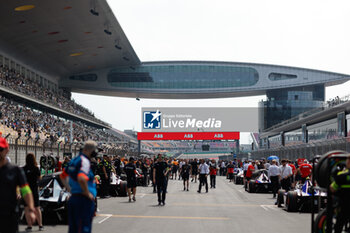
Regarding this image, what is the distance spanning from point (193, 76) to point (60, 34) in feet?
123

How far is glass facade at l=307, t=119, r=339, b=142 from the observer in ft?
149

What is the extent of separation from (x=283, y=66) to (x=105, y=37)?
134 feet

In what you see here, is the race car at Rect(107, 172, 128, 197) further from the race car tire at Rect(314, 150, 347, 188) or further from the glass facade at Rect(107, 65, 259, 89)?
the glass facade at Rect(107, 65, 259, 89)

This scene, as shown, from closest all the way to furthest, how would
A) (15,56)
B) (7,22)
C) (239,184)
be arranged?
(239,184) → (7,22) → (15,56)

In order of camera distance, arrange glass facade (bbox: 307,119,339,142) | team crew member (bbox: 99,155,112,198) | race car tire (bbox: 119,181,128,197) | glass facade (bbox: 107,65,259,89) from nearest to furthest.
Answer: team crew member (bbox: 99,155,112,198) → race car tire (bbox: 119,181,128,197) → glass facade (bbox: 307,119,339,142) → glass facade (bbox: 107,65,259,89)

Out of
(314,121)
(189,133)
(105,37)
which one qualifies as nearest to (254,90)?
(189,133)

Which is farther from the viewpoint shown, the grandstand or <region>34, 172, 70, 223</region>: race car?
the grandstand

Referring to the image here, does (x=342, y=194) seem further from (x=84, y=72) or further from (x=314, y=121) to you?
(x=84, y=72)

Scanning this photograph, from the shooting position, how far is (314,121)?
2194 inches

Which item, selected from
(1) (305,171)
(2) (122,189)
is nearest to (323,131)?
(2) (122,189)

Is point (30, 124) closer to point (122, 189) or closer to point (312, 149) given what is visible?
point (122, 189)

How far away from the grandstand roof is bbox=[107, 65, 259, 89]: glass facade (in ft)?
47.5

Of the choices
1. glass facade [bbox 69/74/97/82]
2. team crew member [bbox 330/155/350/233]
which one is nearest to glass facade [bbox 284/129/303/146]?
glass facade [bbox 69/74/97/82]

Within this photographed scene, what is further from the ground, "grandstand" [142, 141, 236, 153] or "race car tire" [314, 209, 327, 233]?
"grandstand" [142, 141, 236, 153]
